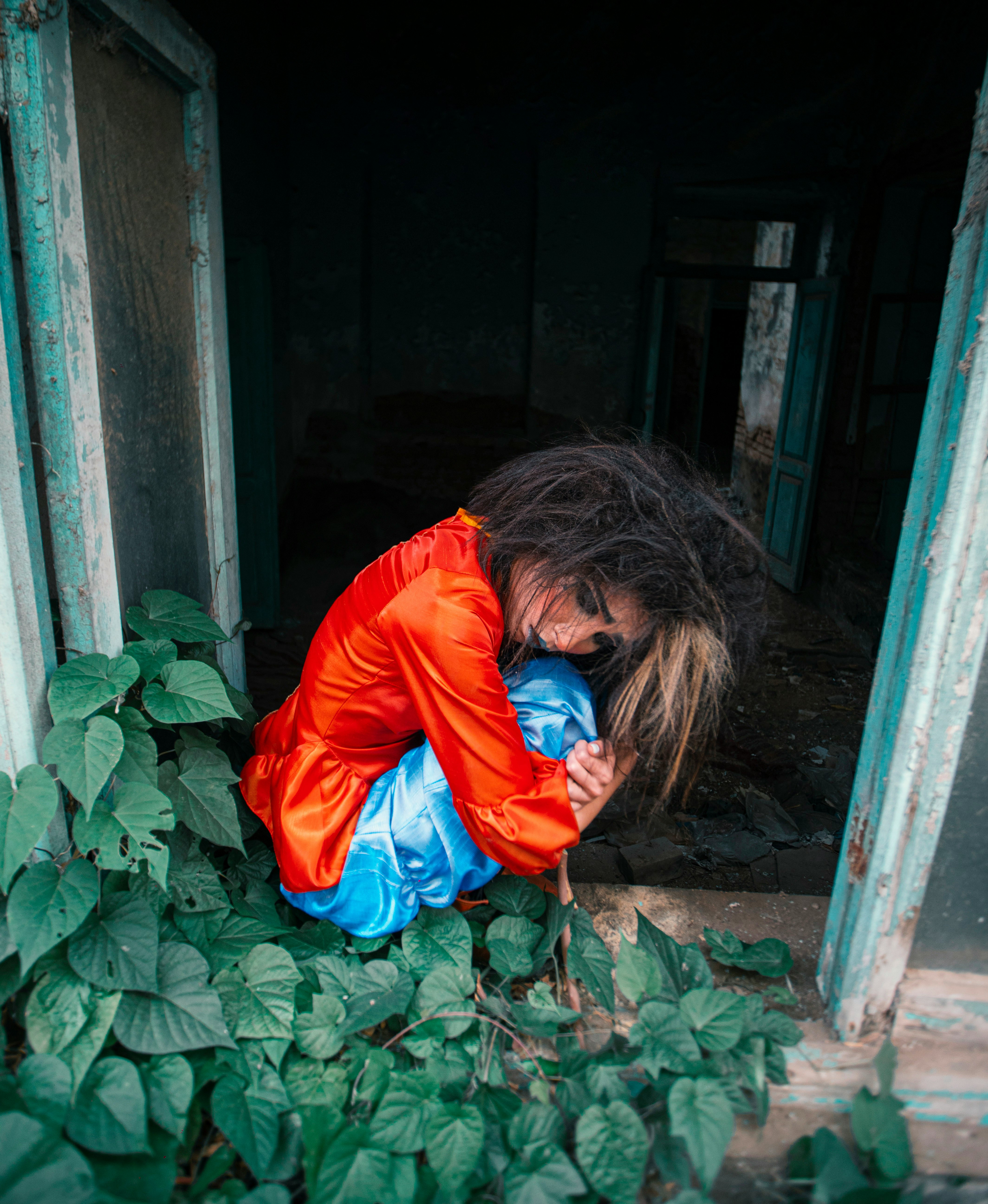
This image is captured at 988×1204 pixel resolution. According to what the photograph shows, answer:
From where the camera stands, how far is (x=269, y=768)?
1.68m

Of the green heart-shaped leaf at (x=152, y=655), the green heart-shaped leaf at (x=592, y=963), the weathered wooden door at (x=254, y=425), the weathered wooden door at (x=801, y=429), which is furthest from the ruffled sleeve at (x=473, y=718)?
the weathered wooden door at (x=801, y=429)

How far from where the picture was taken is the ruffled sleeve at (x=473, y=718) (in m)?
1.35

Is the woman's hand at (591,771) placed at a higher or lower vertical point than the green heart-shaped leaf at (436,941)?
higher

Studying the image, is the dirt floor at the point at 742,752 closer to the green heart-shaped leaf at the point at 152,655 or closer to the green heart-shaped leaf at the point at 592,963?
the green heart-shaped leaf at the point at 592,963

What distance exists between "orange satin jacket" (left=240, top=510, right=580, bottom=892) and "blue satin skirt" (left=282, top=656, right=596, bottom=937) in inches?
1.6

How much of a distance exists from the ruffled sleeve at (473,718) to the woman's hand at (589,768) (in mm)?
106

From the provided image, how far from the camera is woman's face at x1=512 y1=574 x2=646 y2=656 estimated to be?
139 centimetres

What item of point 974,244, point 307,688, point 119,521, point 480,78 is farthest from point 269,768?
point 480,78

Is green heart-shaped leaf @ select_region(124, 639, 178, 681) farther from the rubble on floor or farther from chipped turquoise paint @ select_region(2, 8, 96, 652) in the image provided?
the rubble on floor

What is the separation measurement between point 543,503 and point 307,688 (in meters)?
0.62

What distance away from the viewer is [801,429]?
17.7 feet

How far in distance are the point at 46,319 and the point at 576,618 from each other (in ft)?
3.32

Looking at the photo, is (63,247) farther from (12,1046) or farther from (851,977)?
(851,977)

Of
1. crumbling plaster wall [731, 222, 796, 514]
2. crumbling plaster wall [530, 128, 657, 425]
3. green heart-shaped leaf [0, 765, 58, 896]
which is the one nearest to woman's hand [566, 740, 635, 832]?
green heart-shaped leaf [0, 765, 58, 896]
